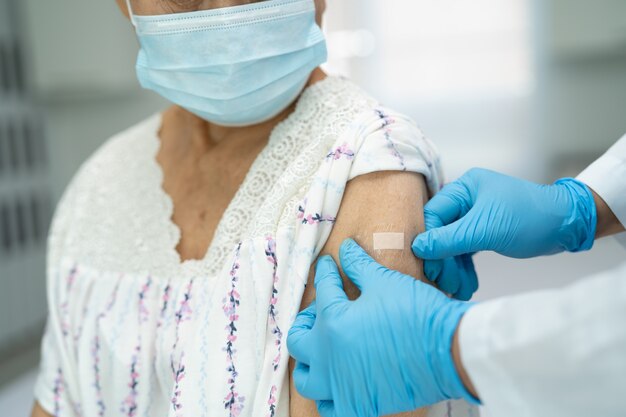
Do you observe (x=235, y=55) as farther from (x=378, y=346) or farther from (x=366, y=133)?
(x=378, y=346)

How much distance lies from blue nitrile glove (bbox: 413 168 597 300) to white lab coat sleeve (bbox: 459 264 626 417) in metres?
0.21

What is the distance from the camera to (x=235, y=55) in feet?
3.24

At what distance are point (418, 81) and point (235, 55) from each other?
11.9 ft

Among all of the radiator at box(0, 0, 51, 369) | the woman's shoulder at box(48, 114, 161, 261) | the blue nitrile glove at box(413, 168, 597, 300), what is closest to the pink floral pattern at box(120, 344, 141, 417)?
the woman's shoulder at box(48, 114, 161, 261)

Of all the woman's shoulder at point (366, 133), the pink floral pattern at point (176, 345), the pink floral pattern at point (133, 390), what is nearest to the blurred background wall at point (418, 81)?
the pink floral pattern at point (133, 390)

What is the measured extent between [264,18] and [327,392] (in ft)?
1.86

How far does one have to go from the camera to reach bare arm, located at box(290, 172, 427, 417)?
881mm

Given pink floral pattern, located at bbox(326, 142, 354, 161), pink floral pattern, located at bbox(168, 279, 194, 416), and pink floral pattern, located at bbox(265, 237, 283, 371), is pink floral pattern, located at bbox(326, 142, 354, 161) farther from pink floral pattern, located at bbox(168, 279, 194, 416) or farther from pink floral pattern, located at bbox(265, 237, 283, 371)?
pink floral pattern, located at bbox(168, 279, 194, 416)

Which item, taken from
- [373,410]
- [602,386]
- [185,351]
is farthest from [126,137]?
[602,386]

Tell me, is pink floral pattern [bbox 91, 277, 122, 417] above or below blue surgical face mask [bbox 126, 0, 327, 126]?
below

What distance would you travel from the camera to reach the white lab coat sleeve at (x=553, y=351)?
643 millimetres

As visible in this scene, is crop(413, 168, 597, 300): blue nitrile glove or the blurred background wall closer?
crop(413, 168, 597, 300): blue nitrile glove

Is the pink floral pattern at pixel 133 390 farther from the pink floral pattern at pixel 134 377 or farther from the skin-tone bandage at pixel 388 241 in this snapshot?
the skin-tone bandage at pixel 388 241

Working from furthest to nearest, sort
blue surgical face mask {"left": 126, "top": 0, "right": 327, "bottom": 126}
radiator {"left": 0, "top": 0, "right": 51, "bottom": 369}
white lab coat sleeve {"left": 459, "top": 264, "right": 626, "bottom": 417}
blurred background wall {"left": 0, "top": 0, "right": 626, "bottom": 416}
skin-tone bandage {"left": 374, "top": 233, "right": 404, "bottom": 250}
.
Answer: blurred background wall {"left": 0, "top": 0, "right": 626, "bottom": 416} < radiator {"left": 0, "top": 0, "right": 51, "bottom": 369} < blue surgical face mask {"left": 126, "top": 0, "right": 327, "bottom": 126} < skin-tone bandage {"left": 374, "top": 233, "right": 404, "bottom": 250} < white lab coat sleeve {"left": 459, "top": 264, "right": 626, "bottom": 417}
